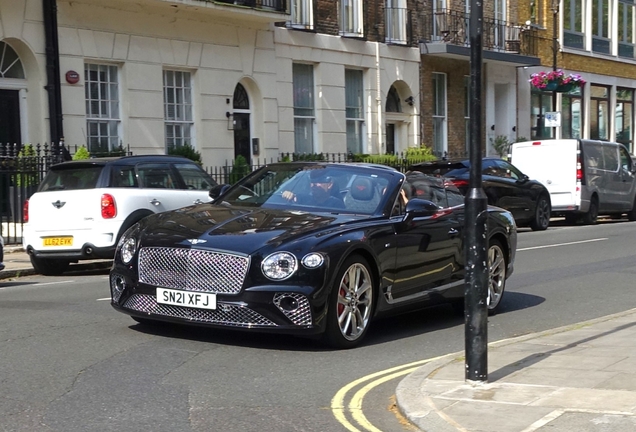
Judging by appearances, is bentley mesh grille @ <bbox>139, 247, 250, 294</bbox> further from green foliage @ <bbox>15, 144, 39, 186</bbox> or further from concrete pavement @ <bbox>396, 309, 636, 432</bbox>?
green foliage @ <bbox>15, 144, 39, 186</bbox>

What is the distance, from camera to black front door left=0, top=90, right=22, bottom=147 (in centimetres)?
2075

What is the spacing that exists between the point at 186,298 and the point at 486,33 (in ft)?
94.5

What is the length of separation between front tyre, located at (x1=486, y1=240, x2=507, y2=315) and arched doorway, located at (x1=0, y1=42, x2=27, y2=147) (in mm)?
12985

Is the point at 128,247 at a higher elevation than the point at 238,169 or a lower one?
lower

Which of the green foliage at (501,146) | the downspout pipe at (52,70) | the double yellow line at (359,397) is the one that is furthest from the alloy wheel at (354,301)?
the green foliage at (501,146)

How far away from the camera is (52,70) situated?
2091 centimetres

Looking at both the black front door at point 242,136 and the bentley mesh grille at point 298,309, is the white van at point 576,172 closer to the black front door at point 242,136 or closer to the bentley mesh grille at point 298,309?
the black front door at point 242,136

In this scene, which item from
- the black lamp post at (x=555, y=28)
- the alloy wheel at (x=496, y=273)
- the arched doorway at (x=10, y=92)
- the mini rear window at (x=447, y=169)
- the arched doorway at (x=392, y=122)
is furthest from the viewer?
the black lamp post at (x=555, y=28)

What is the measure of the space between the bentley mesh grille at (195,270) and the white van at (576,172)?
61.9 feet

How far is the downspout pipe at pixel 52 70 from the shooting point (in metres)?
20.9

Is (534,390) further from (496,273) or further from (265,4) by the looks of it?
(265,4)

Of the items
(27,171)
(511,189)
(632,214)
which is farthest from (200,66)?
(632,214)

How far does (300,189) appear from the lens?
952cm

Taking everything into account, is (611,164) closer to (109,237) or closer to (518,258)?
(518,258)
